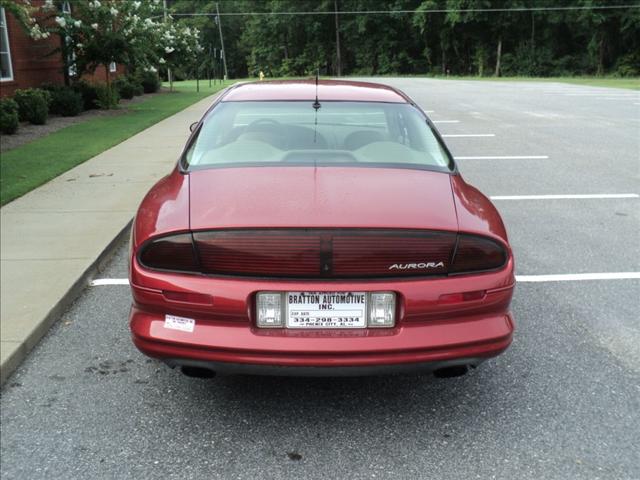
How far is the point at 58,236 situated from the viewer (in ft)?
19.5

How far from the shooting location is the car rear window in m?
3.54

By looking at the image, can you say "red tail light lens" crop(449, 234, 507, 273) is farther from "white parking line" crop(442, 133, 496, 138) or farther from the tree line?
the tree line

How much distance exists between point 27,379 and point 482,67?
68689 millimetres

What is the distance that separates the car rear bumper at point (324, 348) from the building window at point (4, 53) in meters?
14.9

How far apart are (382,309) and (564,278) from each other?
2855mm

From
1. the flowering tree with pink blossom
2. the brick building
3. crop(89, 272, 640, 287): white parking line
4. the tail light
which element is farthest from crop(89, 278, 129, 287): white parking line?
the flowering tree with pink blossom

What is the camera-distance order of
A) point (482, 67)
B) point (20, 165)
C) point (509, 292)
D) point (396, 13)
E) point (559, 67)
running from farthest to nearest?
point (396, 13)
point (482, 67)
point (559, 67)
point (20, 165)
point (509, 292)

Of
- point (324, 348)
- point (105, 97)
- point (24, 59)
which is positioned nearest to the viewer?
point (324, 348)

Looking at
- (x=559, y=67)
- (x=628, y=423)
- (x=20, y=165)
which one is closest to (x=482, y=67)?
(x=559, y=67)

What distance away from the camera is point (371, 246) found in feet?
8.97

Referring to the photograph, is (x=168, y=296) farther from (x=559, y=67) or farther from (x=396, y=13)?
(x=396, y=13)

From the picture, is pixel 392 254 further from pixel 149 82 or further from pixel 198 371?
pixel 149 82

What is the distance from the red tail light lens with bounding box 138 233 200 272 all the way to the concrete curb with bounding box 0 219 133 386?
128 centimetres

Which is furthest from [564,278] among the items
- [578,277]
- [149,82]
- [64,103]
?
[149,82]
